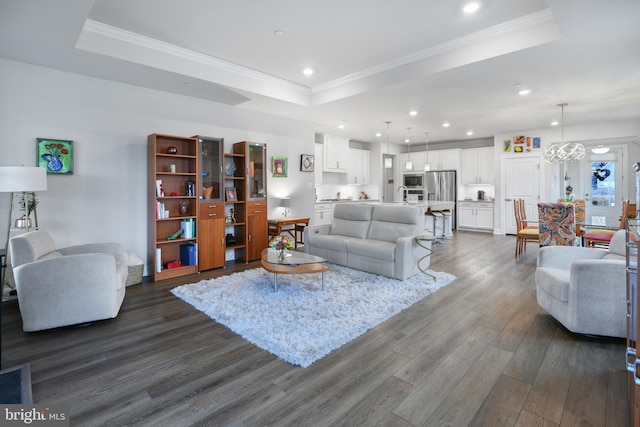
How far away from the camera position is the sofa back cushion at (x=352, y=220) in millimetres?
5051

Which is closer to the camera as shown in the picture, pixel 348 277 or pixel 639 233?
pixel 639 233

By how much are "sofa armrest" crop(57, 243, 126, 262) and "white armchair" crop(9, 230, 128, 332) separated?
1.57 feet

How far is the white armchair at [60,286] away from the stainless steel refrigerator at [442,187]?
28.2 feet

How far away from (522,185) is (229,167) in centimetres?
727

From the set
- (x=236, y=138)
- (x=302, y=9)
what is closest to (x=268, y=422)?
(x=302, y=9)

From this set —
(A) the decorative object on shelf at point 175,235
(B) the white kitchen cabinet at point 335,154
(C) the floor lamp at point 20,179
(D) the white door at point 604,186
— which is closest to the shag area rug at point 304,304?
(A) the decorative object on shelf at point 175,235

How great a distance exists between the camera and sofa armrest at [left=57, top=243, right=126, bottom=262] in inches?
137

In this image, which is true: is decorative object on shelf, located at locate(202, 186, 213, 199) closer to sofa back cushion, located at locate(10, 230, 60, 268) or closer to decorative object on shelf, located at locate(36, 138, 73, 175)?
decorative object on shelf, located at locate(36, 138, 73, 175)

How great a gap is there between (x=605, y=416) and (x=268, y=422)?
181 cm

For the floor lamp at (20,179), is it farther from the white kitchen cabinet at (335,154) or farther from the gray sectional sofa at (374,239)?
the white kitchen cabinet at (335,154)

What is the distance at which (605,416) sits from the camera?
5.51ft

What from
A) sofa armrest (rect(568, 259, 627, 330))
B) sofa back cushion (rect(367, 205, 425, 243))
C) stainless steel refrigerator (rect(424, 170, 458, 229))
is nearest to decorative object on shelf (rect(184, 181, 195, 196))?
sofa back cushion (rect(367, 205, 425, 243))

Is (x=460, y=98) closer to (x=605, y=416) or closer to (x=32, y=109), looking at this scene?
(x=605, y=416)

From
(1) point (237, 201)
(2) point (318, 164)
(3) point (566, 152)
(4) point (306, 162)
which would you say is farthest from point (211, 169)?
(3) point (566, 152)
